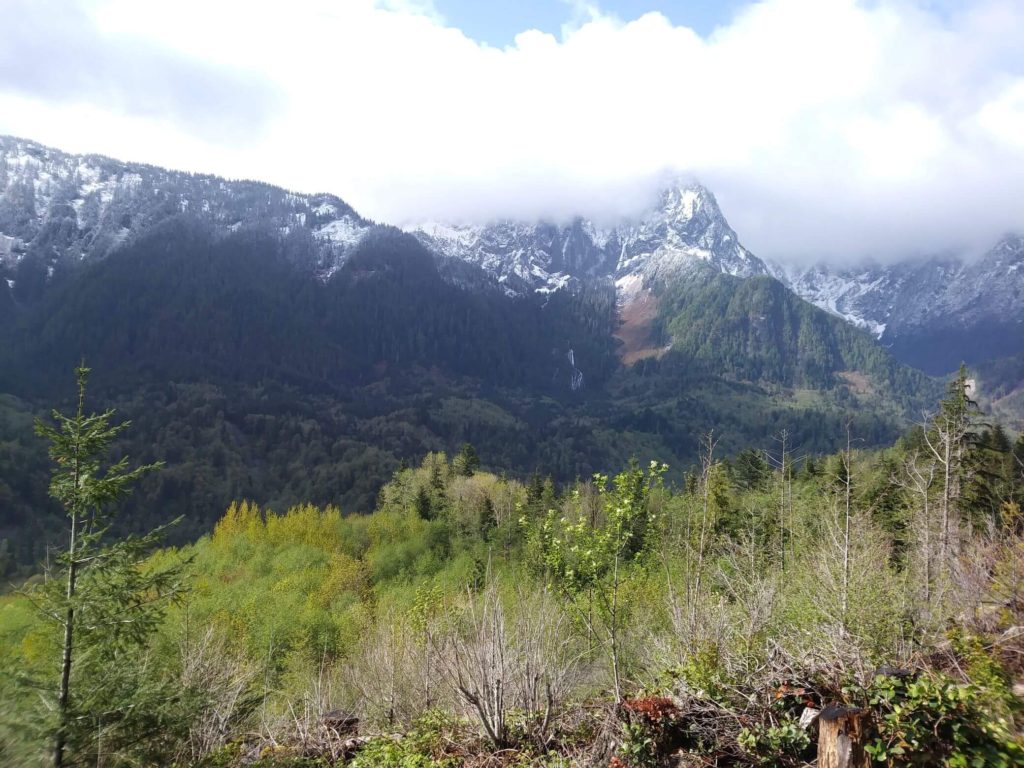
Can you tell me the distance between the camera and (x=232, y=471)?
158125mm

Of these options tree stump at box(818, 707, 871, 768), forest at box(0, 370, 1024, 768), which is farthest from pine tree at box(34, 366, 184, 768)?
tree stump at box(818, 707, 871, 768)

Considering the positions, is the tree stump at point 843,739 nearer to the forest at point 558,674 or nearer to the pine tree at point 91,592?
the forest at point 558,674

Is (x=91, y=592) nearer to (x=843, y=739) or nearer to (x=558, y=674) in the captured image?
(x=558, y=674)

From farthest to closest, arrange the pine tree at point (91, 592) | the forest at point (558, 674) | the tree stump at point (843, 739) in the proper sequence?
the pine tree at point (91, 592)
the forest at point (558, 674)
the tree stump at point (843, 739)

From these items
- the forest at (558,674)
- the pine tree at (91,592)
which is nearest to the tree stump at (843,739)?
the forest at (558,674)

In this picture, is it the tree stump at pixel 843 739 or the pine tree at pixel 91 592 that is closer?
the tree stump at pixel 843 739

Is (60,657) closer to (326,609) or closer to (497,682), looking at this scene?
(497,682)

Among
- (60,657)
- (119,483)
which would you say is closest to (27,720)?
(60,657)

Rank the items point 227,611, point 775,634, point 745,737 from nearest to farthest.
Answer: point 745,737 < point 775,634 < point 227,611

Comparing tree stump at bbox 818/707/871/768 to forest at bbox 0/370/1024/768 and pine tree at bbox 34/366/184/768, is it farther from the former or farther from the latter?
pine tree at bbox 34/366/184/768

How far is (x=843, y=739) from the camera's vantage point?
6.07 metres

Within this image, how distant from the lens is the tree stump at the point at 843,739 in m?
6.06

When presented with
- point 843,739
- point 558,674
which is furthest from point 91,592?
point 843,739

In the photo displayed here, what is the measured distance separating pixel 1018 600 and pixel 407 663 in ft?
48.6
